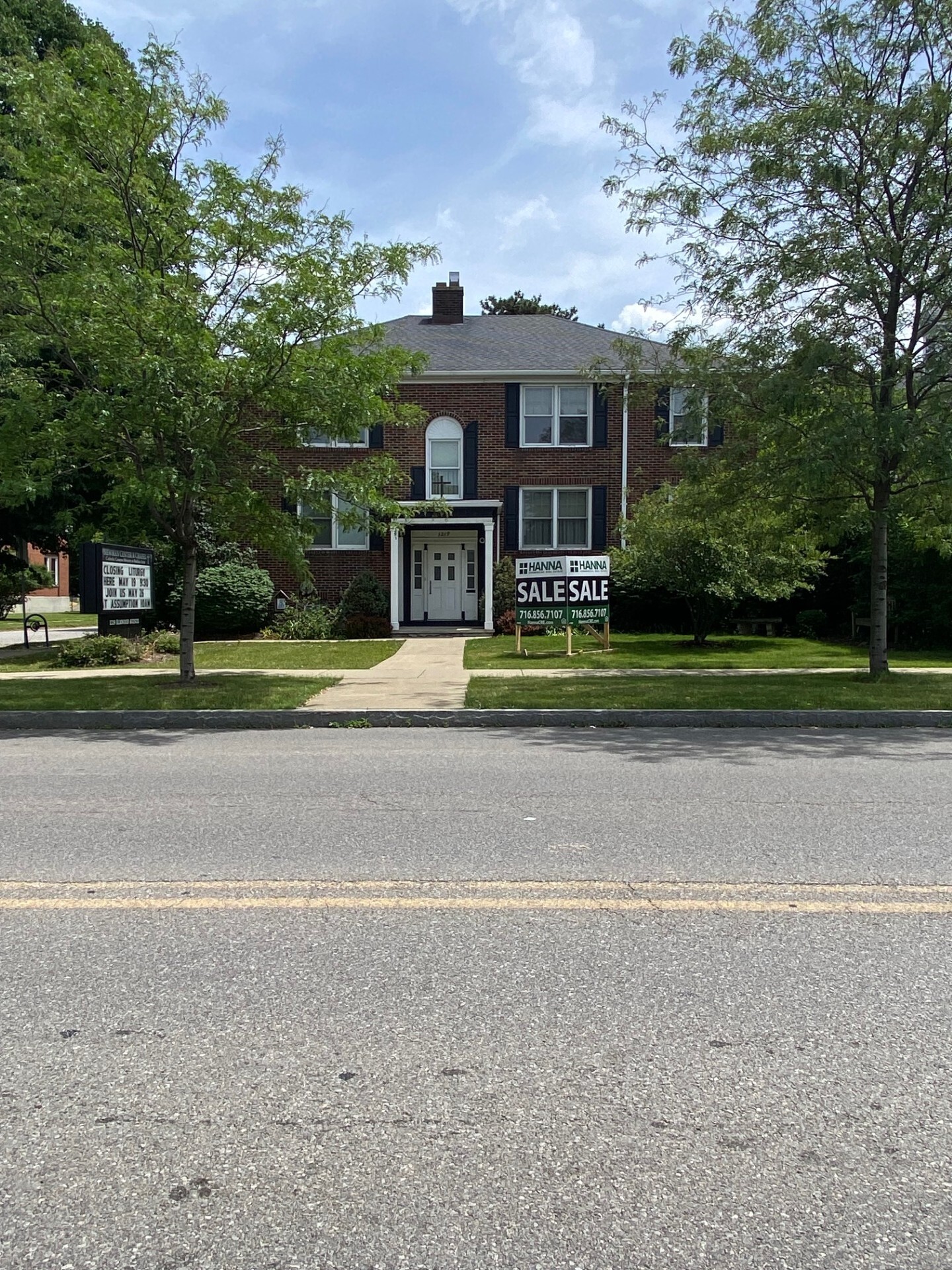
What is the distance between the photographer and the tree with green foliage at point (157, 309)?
11109mm

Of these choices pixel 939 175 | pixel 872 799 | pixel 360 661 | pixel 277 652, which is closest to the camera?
pixel 872 799

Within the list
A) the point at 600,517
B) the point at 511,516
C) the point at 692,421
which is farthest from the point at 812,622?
the point at 692,421

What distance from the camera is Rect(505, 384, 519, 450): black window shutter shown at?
78.5 ft

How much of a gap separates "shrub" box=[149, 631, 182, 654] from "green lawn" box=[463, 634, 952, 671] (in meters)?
5.82

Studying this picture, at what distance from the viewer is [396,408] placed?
14.2 metres

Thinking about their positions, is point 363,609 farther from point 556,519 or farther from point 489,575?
point 556,519

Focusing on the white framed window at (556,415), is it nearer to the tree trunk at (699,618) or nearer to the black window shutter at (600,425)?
the black window shutter at (600,425)

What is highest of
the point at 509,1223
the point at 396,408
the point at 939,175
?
the point at 939,175

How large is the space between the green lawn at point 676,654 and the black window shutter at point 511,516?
3108mm

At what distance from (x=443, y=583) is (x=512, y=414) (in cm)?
482

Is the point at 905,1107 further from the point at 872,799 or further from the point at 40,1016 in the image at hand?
the point at 872,799

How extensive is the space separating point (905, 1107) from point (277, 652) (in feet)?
53.5

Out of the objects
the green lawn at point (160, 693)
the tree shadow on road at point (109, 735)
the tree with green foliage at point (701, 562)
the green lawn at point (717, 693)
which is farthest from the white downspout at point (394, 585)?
the tree shadow on road at point (109, 735)

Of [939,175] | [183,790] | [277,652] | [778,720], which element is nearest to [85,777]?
[183,790]
